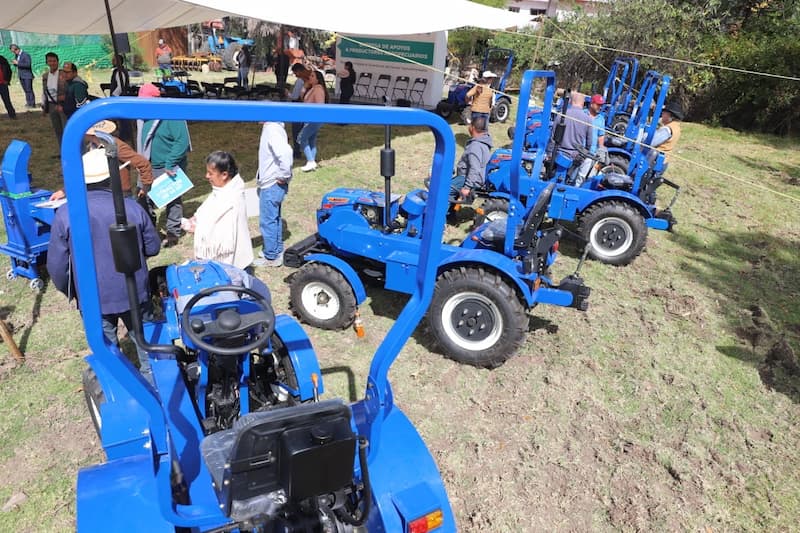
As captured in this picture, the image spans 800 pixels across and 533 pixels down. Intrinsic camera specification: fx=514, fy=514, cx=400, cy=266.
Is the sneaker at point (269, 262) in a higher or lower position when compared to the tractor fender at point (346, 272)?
lower

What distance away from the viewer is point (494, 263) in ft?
12.6

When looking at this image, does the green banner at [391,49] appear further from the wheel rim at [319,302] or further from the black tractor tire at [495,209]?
the wheel rim at [319,302]

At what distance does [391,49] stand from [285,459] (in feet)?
50.3

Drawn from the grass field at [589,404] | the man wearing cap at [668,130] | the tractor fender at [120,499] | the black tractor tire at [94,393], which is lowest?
the grass field at [589,404]

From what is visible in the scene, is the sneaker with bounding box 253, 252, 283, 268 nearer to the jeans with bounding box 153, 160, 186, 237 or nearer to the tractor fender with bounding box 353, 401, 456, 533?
the jeans with bounding box 153, 160, 186, 237

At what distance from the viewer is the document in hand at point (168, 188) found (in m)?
4.18

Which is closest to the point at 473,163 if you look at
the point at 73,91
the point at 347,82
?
the point at 73,91

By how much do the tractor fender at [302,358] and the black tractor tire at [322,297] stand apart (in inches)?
53.0

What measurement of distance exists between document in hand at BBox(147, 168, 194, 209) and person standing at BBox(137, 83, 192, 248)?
1.18 m

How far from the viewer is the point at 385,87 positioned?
15211mm

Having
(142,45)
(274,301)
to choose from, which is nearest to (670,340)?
(274,301)

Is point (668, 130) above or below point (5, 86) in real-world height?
above

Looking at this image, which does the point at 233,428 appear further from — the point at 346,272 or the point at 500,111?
the point at 500,111

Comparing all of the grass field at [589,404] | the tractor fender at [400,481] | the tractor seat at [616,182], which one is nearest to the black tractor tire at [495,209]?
the grass field at [589,404]
